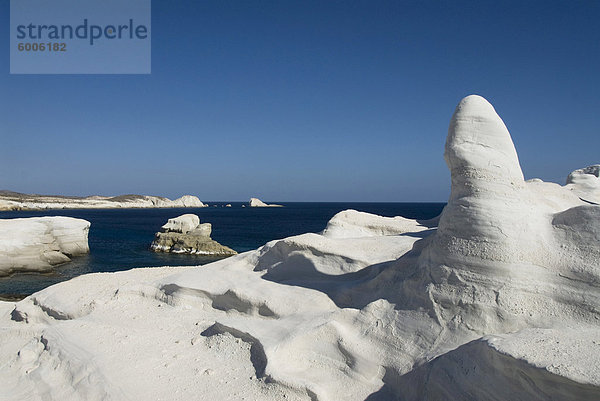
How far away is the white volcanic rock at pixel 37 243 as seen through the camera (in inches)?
790

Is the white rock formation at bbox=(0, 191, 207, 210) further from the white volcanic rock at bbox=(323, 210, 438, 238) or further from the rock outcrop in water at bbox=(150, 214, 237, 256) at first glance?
the white volcanic rock at bbox=(323, 210, 438, 238)

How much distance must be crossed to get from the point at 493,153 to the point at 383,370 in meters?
3.37

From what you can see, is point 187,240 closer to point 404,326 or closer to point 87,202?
point 404,326

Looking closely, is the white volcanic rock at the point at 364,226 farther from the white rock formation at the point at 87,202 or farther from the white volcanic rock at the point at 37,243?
the white rock formation at the point at 87,202

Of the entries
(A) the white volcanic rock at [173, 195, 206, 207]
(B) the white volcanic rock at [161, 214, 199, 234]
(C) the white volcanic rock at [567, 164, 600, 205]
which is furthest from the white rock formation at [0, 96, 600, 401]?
(A) the white volcanic rock at [173, 195, 206, 207]

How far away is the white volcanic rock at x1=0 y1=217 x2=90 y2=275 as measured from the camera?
2006 centimetres

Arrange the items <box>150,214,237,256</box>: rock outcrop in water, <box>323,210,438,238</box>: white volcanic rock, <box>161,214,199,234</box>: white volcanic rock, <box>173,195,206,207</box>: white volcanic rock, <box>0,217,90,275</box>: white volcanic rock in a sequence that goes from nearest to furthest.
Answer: <box>323,210,438,238</box>: white volcanic rock → <box>0,217,90,275</box>: white volcanic rock → <box>150,214,237,256</box>: rock outcrop in water → <box>161,214,199,234</box>: white volcanic rock → <box>173,195,206,207</box>: white volcanic rock

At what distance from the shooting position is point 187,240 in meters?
28.8

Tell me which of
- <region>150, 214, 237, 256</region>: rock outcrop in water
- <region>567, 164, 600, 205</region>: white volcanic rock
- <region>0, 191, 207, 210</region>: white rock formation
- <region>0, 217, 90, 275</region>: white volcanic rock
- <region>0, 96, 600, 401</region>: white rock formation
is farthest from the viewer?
<region>0, 191, 207, 210</region>: white rock formation

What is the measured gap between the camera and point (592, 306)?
4391 millimetres

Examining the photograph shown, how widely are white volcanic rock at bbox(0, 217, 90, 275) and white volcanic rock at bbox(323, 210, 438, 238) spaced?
57.2ft

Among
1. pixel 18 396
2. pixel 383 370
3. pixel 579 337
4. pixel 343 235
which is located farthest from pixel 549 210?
pixel 18 396

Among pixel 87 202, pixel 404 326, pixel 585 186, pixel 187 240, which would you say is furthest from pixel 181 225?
pixel 87 202

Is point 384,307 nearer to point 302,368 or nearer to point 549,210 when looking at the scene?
point 302,368
